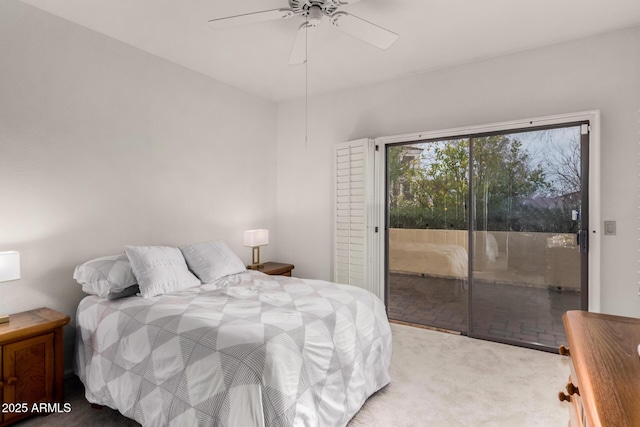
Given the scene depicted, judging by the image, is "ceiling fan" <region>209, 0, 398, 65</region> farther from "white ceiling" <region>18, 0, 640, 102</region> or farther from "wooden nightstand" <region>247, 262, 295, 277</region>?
"wooden nightstand" <region>247, 262, 295, 277</region>

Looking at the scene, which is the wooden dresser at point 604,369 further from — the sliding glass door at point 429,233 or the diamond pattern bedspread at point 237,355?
the sliding glass door at point 429,233

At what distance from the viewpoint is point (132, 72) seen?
3.10 m

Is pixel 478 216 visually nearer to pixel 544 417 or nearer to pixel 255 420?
pixel 544 417

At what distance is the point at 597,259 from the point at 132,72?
4.24 m

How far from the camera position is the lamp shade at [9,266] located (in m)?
2.10

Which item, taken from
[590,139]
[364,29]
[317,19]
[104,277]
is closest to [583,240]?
[590,139]

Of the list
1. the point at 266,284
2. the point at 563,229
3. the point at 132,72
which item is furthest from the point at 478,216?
the point at 132,72

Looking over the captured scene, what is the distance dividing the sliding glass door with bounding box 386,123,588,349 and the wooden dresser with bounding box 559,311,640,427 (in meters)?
1.99

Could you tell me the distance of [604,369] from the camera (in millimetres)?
920

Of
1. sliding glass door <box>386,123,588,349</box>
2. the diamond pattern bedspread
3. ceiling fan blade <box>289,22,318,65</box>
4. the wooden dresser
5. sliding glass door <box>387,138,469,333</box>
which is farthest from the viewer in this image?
sliding glass door <box>387,138,469,333</box>

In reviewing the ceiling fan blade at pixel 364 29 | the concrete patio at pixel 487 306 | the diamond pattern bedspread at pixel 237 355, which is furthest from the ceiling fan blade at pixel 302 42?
the concrete patio at pixel 487 306

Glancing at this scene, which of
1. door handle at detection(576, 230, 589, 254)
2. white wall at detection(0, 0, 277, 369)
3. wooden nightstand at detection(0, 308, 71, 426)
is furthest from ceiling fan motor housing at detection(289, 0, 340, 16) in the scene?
door handle at detection(576, 230, 589, 254)

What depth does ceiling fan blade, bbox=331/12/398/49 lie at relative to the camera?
2.17 meters

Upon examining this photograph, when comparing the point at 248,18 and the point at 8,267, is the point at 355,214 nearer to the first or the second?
the point at 248,18
